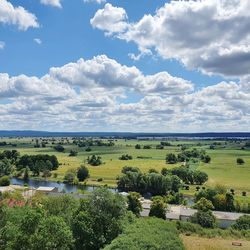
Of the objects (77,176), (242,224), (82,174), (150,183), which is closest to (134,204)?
(242,224)

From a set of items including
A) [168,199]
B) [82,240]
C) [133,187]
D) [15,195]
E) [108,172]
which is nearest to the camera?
[82,240]

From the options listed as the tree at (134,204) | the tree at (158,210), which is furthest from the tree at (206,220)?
the tree at (134,204)

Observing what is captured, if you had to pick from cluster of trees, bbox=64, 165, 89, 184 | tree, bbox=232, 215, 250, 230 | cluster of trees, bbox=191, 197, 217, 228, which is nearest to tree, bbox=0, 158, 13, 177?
cluster of trees, bbox=64, 165, 89, 184

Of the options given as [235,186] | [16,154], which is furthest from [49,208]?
[16,154]

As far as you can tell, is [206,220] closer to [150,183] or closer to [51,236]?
[51,236]

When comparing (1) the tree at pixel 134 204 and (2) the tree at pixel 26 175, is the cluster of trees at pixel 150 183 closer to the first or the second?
(1) the tree at pixel 134 204

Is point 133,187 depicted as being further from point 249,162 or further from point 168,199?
point 249,162

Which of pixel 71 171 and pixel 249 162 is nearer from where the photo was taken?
pixel 71 171
